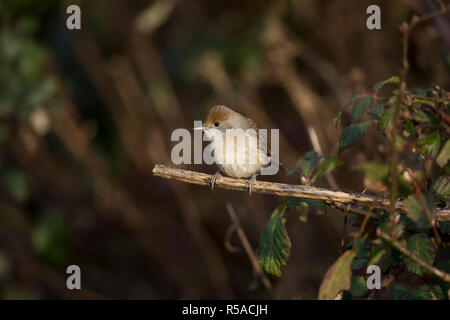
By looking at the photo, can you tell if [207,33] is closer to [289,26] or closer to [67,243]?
[289,26]

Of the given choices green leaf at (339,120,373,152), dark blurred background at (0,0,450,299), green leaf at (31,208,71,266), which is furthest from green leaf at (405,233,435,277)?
green leaf at (31,208,71,266)

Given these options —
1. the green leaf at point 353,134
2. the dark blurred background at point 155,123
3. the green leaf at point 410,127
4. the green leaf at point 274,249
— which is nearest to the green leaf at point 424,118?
the green leaf at point 410,127

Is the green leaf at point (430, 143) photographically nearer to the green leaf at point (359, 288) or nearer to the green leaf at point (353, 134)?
the green leaf at point (353, 134)

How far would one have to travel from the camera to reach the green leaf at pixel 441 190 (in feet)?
6.39

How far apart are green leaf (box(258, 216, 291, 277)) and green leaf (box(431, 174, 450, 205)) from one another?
0.57 metres

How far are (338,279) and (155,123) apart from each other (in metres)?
4.51

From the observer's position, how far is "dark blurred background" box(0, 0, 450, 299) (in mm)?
5031

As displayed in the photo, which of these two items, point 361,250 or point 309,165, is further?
point 309,165

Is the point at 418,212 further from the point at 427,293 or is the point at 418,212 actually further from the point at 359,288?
the point at 359,288

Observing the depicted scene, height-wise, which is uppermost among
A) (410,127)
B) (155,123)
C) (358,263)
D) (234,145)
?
(155,123)

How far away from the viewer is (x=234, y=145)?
371cm

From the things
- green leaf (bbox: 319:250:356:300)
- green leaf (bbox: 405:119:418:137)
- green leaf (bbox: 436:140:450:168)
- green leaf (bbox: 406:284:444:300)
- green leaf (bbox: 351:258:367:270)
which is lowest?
green leaf (bbox: 406:284:444:300)

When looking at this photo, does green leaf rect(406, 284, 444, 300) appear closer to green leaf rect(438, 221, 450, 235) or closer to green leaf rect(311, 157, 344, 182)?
green leaf rect(438, 221, 450, 235)

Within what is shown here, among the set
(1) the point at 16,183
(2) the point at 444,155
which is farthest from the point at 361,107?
(1) the point at 16,183
